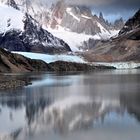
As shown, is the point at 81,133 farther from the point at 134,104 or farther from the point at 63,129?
the point at 134,104

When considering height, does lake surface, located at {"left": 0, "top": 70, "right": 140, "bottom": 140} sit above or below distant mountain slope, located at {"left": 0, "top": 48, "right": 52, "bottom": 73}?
below

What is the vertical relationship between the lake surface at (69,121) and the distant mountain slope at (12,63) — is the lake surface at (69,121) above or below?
below

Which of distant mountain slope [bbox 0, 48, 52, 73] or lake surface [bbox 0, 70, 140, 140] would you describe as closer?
lake surface [bbox 0, 70, 140, 140]

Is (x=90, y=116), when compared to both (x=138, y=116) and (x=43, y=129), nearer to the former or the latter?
(x=138, y=116)

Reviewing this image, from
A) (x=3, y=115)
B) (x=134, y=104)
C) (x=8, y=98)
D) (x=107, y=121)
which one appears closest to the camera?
(x=107, y=121)

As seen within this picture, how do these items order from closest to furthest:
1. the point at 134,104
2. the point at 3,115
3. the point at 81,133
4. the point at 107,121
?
the point at 81,133 → the point at 107,121 → the point at 3,115 → the point at 134,104

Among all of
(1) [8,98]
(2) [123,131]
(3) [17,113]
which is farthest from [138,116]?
(1) [8,98]

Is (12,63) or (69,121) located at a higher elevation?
(12,63)

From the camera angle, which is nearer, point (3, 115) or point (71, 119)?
point (71, 119)

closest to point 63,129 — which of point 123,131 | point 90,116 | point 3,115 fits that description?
point 123,131

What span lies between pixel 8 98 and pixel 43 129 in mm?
19376

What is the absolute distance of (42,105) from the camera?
3756cm

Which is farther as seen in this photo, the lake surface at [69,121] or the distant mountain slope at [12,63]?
the distant mountain slope at [12,63]

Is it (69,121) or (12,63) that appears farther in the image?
(12,63)
